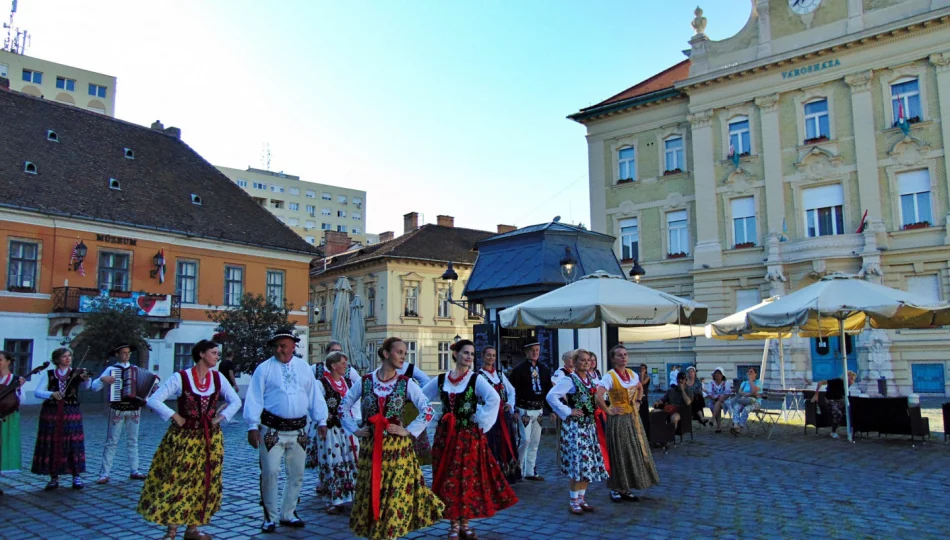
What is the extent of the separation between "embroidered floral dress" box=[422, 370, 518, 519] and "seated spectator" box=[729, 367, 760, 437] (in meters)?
9.37

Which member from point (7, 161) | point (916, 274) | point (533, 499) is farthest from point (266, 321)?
point (916, 274)

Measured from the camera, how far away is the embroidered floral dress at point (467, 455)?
6413 millimetres

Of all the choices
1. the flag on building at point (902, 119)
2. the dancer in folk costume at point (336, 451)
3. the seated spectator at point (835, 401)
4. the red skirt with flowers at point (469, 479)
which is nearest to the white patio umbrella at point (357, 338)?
the dancer in folk costume at point (336, 451)

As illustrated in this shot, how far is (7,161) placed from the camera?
88.8 feet

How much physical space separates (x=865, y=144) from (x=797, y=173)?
2609mm

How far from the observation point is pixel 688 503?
7.91 metres

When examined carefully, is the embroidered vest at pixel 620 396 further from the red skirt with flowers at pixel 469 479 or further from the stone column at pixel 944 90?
the stone column at pixel 944 90

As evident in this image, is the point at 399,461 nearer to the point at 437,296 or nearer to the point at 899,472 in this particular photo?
the point at 899,472

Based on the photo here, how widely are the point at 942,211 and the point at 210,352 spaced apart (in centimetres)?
2697

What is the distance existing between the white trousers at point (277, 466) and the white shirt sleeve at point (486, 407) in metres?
1.81

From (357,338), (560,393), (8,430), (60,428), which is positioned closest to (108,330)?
(357,338)

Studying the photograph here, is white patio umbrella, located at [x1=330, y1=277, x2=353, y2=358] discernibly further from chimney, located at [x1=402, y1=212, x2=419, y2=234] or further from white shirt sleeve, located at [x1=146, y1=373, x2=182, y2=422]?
chimney, located at [x1=402, y1=212, x2=419, y2=234]

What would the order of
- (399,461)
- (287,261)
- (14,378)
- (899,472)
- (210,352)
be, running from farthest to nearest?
(287,261), (899,472), (14,378), (210,352), (399,461)

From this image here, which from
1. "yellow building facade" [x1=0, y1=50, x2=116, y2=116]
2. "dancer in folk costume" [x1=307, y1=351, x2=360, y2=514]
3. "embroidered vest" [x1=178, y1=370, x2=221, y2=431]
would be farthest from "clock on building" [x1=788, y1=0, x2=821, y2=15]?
"yellow building facade" [x1=0, y1=50, x2=116, y2=116]
